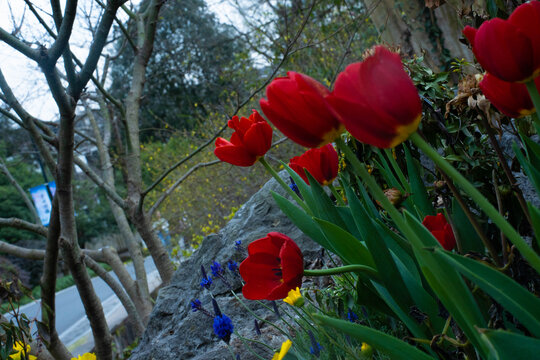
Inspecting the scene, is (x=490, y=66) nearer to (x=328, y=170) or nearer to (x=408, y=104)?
(x=408, y=104)

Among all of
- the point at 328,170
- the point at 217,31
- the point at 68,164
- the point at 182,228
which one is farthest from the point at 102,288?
the point at 328,170

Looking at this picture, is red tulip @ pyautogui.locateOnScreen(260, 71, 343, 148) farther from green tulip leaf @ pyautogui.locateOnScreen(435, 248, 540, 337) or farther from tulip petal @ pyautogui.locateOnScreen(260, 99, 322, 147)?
green tulip leaf @ pyautogui.locateOnScreen(435, 248, 540, 337)

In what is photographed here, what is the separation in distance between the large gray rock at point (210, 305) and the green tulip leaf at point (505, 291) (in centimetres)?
129

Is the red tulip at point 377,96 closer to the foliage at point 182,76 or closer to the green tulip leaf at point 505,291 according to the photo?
the green tulip leaf at point 505,291

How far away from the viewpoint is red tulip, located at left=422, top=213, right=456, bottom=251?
0.92 metres

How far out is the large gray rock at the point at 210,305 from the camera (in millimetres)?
1983

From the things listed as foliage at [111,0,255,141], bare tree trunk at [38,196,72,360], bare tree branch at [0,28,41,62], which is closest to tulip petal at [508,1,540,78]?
bare tree branch at [0,28,41,62]

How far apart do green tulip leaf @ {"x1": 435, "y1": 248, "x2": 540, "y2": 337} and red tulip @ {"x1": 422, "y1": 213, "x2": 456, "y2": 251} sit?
0.92 ft

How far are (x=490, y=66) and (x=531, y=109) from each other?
19 cm

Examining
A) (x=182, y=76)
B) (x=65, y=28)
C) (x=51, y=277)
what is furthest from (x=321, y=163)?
(x=182, y=76)

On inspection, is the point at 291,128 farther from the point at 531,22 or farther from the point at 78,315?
the point at 78,315

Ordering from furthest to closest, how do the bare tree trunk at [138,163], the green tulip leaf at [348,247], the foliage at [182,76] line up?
the foliage at [182,76], the bare tree trunk at [138,163], the green tulip leaf at [348,247]

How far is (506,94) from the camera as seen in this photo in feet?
2.45

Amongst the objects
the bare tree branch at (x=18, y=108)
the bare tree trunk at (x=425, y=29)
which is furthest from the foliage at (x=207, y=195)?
the bare tree branch at (x=18, y=108)
